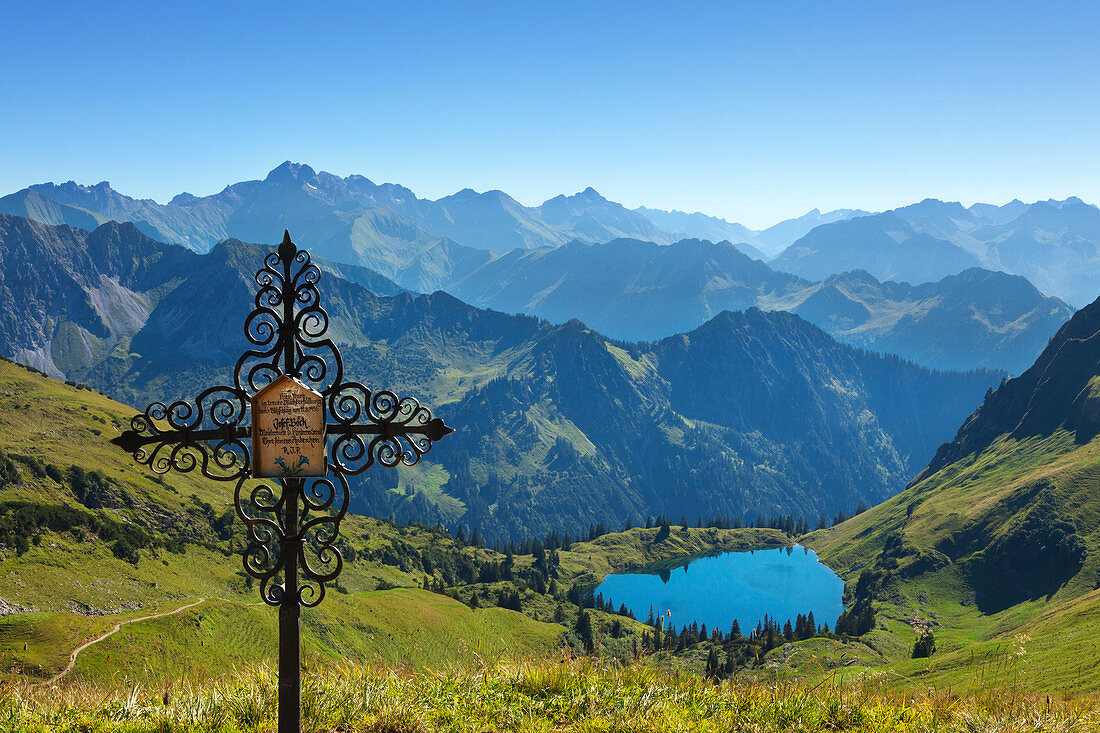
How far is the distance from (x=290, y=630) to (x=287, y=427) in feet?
9.43

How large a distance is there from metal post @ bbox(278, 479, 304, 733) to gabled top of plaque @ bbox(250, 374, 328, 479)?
14.5 inches

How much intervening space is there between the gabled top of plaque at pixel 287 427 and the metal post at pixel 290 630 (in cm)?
37

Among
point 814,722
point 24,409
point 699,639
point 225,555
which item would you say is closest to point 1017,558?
point 699,639

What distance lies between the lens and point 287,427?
31.0 ft

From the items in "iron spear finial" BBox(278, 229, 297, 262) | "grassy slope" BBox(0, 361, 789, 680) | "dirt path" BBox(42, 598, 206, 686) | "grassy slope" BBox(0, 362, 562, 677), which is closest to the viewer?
"iron spear finial" BBox(278, 229, 297, 262)

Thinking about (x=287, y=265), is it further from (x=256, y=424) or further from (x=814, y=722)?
(x=814, y=722)

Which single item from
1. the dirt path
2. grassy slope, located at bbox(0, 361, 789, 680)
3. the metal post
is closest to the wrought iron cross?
the metal post

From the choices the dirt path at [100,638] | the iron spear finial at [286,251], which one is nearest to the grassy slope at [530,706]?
the iron spear finial at [286,251]

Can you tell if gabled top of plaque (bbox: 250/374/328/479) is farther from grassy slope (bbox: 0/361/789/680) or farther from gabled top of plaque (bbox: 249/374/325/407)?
grassy slope (bbox: 0/361/789/680)

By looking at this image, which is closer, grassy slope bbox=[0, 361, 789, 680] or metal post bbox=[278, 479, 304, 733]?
metal post bbox=[278, 479, 304, 733]

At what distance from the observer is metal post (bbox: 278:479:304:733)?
923 cm

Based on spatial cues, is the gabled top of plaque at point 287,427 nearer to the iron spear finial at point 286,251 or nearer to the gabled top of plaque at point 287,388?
the gabled top of plaque at point 287,388

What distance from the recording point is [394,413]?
31.9 feet

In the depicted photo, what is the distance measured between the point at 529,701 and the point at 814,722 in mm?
4443
